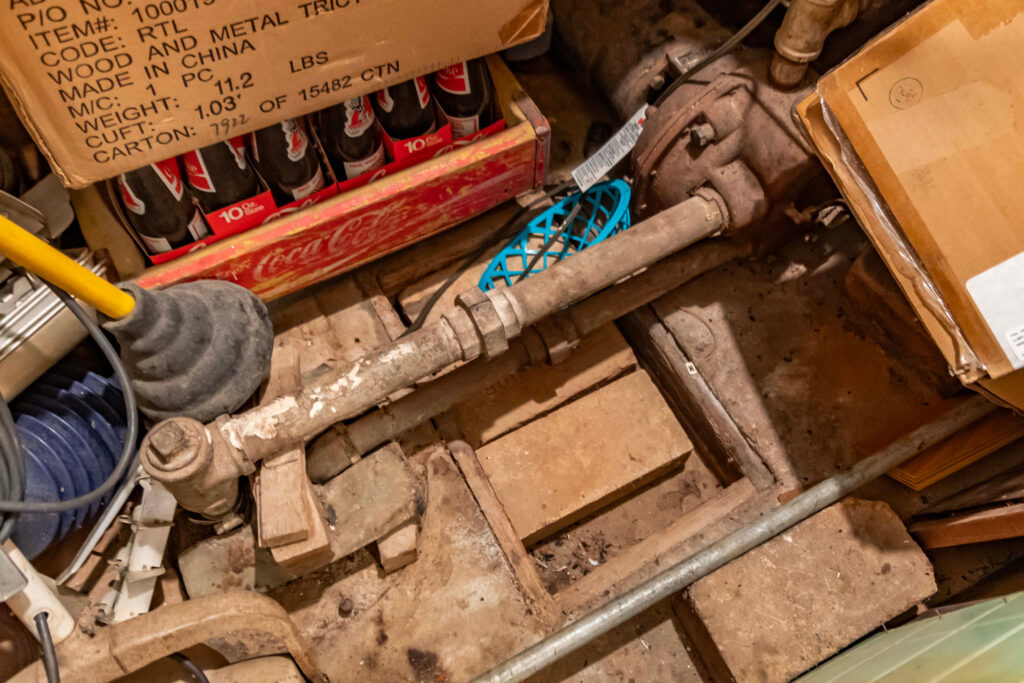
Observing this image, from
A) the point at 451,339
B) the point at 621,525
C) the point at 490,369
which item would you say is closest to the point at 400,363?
the point at 451,339

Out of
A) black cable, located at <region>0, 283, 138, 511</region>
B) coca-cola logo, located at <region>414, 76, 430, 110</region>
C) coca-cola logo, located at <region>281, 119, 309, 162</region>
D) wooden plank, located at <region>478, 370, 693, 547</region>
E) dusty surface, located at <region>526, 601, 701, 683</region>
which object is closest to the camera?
black cable, located at <region>0, 283, 138, 511</region>

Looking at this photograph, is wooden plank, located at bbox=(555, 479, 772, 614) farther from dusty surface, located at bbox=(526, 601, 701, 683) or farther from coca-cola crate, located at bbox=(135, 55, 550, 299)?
coca-cola crate, located at bbox=(135, 55, 550, 299)

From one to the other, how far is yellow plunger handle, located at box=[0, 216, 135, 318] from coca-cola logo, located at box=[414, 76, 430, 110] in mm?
760

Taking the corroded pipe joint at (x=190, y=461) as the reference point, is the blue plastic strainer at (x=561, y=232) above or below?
above

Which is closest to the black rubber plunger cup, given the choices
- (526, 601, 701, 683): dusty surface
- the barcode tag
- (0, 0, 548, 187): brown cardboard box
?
(0, 0, 548, 187): brown cardboard box

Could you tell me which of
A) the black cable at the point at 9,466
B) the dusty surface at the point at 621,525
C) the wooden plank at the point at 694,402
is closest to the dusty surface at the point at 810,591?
the wooden plank at the point at 694,402

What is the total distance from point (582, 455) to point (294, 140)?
3.46 feet

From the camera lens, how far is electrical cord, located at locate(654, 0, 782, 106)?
1.48 m

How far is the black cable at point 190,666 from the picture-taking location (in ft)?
4.05

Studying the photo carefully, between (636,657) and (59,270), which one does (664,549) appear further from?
(59,270)

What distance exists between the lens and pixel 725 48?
5.10 ft

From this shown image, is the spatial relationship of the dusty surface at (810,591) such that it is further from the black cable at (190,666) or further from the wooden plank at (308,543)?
the black cable at (190,666)

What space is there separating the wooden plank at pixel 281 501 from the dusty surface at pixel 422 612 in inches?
12.4

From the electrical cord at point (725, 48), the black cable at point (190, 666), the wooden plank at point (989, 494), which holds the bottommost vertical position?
the wooden plank at point (989, 494)
